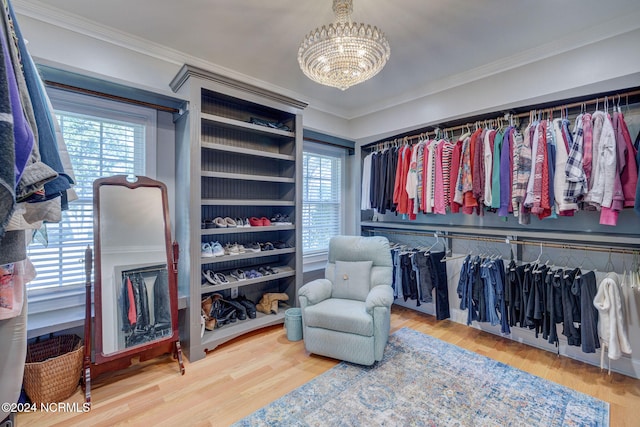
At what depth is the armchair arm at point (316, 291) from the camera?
258cm

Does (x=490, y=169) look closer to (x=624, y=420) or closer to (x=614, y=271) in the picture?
(x=614, y=271)

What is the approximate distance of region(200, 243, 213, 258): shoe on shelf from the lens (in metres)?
2.60

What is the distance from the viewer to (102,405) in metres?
1.92

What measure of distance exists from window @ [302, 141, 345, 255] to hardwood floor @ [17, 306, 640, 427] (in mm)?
1550

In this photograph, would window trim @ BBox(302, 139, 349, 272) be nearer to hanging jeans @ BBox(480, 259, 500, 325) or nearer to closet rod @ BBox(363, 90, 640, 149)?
closet rod @ BBox(363, 90, 640, 149)

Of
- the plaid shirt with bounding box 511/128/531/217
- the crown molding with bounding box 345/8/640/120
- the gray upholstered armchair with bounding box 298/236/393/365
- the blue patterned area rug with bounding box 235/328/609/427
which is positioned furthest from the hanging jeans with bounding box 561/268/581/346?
the crown molding with bounding box 345/8/640/120

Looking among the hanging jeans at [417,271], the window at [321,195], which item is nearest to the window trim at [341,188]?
the window at [321,195]

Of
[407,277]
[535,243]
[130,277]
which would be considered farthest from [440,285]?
[130,277]

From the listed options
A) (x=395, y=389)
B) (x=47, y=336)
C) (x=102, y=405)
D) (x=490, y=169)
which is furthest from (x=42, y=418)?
(x=490, y=169)

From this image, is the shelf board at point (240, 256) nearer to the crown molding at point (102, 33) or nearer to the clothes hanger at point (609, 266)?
the crown molding at point (102, 33)

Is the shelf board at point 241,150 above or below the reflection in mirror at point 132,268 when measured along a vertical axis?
above

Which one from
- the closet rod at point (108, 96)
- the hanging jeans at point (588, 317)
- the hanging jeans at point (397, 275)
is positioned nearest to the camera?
the closet rod at point (108, 96)

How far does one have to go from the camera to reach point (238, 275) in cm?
296

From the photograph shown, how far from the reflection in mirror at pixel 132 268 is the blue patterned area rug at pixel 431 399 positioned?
3.66 feet
